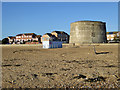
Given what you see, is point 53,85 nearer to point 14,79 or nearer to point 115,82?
point 14,79

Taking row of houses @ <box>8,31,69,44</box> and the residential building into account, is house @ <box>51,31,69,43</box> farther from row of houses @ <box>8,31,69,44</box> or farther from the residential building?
the residential building

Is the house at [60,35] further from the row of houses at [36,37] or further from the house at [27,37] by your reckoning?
the house at [27,37]

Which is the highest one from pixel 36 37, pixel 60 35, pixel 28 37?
pixel 60 35

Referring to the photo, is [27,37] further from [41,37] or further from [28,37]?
[41,37]

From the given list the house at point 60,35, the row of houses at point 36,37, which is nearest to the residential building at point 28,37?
the row of houses at point 36,37

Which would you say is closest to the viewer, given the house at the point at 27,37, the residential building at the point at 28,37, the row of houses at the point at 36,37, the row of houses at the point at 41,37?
the row of houses at the point at 41,37

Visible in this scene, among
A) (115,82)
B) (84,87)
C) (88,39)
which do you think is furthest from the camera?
(88,39)

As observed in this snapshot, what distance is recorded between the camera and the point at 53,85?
389cm

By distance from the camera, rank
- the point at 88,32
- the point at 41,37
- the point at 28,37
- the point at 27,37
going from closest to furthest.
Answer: the point at 88,32
the point at 41,37
the point at 28,37
the point at 27,37

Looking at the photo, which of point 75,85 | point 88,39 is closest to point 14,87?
point 75,85

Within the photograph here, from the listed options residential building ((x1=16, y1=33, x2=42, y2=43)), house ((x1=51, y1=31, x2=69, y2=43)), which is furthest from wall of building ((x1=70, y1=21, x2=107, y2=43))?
residential building ((x1=16, y1=33, x2=42, y2=43))

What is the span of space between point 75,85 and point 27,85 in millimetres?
1380

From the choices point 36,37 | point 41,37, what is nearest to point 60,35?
point 41,37

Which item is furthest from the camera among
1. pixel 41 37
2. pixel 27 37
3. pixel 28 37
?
pixel 27 37
